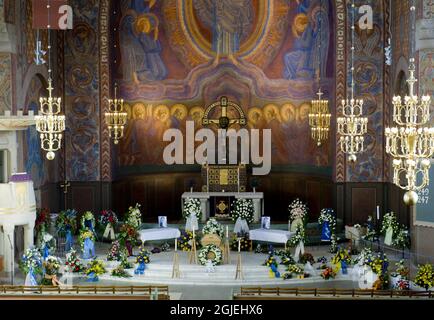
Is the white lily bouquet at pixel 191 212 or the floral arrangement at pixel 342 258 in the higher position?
the white lily bouquet at pixel 191 212

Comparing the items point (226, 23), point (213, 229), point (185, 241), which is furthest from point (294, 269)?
point (226, 23)

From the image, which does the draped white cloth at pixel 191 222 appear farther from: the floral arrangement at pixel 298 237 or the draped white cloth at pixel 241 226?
the floral arrangement at pixel 298 237

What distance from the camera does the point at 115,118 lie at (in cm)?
3008

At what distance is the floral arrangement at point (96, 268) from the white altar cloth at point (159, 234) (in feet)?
11.2

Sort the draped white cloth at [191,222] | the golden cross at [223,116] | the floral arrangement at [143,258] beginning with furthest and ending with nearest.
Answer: the golden cross at [223,116], the draped white cloth at [191,222], the floral arrangement at [143,258]

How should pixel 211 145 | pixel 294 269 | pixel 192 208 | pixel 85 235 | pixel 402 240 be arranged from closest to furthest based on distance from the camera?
pixel 294 269 → pixel 85 235 → pixel 402 240 → pixel 192 208 → pixel 211 145

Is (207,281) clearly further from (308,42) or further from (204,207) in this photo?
(308,42)

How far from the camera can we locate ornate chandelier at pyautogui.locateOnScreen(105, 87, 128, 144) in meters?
30.1

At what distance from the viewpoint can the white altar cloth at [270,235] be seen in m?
26.5

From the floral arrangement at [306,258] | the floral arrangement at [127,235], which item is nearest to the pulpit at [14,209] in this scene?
the floral arrangement at [127,235]

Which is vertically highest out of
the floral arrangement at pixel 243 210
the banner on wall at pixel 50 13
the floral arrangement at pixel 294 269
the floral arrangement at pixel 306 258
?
the banner on wall at pixel 50 13

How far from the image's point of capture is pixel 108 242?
2950cm

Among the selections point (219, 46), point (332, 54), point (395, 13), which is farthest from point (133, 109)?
point (395, 13)

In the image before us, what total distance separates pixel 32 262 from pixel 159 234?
261 inches
